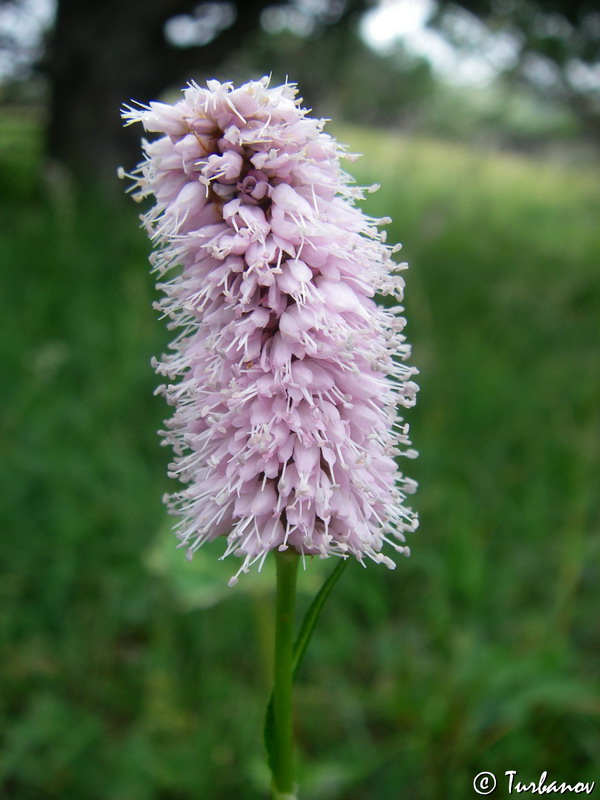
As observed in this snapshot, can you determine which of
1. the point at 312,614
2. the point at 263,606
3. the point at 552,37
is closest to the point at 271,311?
the point at 312,614

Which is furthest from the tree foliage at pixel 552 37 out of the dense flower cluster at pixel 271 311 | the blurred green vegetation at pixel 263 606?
the dense flower cluster at pixel 271 311

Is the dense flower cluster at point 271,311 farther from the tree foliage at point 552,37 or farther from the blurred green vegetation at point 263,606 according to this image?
the tree foliage at point 552,37

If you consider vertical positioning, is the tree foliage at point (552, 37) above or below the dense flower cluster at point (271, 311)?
above

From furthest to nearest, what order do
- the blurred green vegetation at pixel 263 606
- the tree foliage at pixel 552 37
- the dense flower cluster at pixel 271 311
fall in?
the tree foliage at pixel 552 37
the blurred green vegetation at pixel 263 606
the dense flower cluster at pixel 271 311

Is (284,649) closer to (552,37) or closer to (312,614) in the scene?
(312,614)

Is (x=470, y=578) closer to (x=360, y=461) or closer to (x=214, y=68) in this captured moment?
(x=360, y=461)
